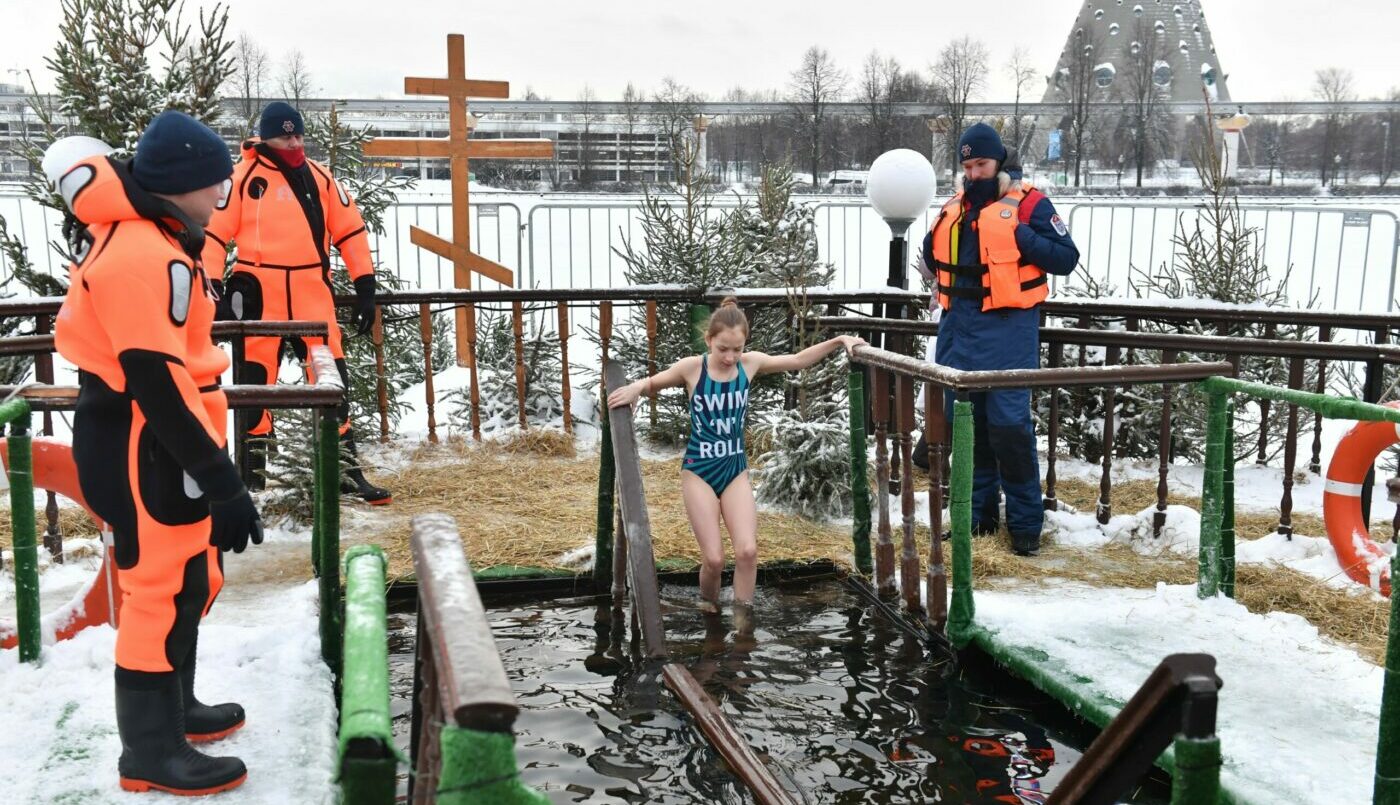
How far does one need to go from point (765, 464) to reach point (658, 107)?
31102mm

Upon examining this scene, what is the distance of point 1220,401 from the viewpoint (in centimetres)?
434

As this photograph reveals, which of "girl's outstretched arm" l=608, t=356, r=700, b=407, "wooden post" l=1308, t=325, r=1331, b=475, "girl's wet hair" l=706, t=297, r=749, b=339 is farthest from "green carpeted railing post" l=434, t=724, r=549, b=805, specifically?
"wooden post" l=1308, t=325, r=1331, b=475

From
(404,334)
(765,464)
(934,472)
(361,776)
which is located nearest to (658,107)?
(404,334)

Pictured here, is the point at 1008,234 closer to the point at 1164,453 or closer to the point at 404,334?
the point at 1164,453

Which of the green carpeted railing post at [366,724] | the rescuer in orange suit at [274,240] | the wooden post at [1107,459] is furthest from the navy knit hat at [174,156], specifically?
the wooden post at [1107,459]

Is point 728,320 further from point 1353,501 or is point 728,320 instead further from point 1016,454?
point 1353,501

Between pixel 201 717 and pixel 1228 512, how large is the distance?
3.71m

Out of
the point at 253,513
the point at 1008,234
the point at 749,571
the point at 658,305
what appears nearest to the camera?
the point at 253,513

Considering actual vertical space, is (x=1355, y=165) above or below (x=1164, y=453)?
above

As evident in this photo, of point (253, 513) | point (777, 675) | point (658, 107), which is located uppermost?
point (658, 107)

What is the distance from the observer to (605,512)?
5.12 meters

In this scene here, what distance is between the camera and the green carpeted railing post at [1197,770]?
1728 mm

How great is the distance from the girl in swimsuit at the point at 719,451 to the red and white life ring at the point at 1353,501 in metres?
2.16

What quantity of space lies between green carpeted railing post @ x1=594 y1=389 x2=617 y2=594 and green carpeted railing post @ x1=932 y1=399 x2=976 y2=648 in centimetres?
153
